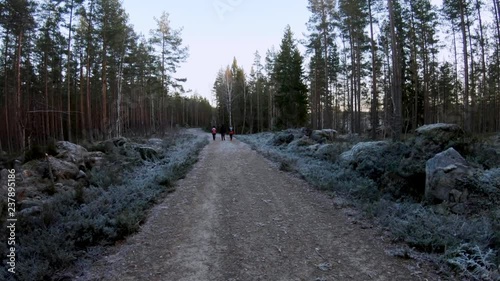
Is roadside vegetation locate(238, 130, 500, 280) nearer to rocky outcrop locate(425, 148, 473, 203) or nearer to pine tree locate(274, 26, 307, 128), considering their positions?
rocky outcrop locate(425, 148, 473, 203)

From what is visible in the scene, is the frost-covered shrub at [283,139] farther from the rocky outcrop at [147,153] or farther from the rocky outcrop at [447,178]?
the rocky outcrop at [447,178]

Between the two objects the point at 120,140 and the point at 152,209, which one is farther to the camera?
the point at 120,140

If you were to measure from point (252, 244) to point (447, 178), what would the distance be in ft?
17.7

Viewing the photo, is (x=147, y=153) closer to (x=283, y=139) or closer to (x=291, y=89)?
(x=283, y=139)

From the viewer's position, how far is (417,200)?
704 cm

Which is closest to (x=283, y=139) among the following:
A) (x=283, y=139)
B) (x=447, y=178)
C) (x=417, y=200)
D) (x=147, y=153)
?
(x=283, y=139)

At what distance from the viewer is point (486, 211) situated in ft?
18.2

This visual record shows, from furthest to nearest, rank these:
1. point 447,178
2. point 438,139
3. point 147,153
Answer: point 147,153 → point 438,139 → point 447,178

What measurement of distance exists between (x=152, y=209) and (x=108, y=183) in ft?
9.97

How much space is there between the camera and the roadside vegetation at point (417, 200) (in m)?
3.87

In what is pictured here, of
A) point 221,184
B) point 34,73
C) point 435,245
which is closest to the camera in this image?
point 435,245

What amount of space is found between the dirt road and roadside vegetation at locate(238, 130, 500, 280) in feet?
1.62

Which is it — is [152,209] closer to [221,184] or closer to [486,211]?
[221,184]

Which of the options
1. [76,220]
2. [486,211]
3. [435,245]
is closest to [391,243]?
[435,245]
